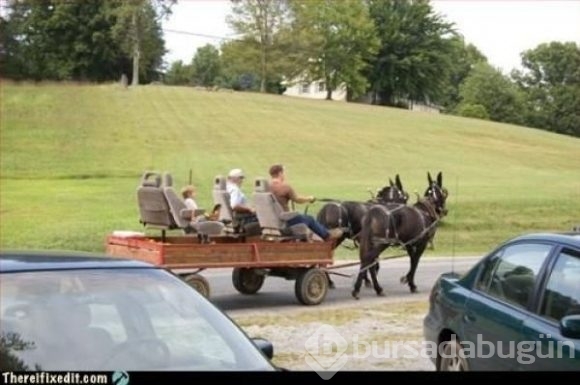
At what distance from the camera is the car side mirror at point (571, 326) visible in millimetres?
4164

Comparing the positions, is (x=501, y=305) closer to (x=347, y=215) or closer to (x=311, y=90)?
(x=311, y=90)

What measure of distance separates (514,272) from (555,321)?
77 cm

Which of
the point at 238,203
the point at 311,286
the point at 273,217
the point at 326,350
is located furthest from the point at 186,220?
the point at 326,350

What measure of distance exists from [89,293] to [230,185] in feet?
23.9

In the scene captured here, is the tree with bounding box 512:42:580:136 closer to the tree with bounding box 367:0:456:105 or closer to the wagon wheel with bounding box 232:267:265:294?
the tree with bounding box 367:0:456:105

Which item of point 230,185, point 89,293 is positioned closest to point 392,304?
point 230,185

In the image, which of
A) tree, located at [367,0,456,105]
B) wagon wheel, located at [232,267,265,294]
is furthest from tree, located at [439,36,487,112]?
wagon wheel, located at [232,267,265,294]

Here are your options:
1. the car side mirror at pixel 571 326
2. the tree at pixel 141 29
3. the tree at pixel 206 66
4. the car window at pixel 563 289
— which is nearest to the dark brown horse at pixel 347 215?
the tree at pixel 206 66

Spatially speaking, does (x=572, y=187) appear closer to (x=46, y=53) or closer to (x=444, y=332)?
(x=444, y=332)

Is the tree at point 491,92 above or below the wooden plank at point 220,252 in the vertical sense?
above

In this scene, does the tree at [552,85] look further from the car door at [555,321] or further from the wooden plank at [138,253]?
the wooden plank at [138,253]

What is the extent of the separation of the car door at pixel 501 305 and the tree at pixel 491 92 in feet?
6.39

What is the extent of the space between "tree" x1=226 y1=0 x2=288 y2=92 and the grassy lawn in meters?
0.97

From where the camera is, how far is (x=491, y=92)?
724 cm
